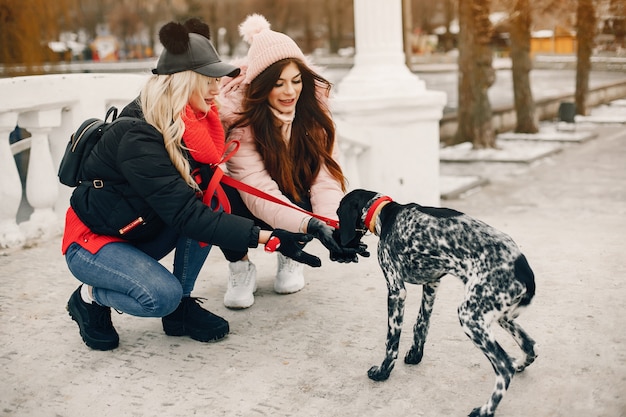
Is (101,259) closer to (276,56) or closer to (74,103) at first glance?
(276,56)

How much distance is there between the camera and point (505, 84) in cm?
3475

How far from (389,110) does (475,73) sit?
718cm

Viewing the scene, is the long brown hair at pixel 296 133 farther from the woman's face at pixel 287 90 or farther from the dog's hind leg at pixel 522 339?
the dog's hind leg at pixel 522 339

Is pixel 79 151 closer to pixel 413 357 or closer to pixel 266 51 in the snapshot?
pixel 266 51

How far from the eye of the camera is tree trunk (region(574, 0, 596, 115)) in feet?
45.7

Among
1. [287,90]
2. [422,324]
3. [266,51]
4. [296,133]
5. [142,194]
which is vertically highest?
[266,51]

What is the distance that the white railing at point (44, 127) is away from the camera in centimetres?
520

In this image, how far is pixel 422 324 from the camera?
3.24 metres

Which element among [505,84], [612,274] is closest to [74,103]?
[612,274]

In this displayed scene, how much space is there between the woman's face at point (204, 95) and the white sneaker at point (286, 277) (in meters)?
1.21

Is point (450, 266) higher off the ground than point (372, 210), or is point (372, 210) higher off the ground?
point (372, 210)

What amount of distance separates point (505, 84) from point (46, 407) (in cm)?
3403

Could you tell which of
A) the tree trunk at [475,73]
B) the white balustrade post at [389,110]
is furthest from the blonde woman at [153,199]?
the tree trunk at [475,73]

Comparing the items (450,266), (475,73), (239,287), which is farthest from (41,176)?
(475,73)
